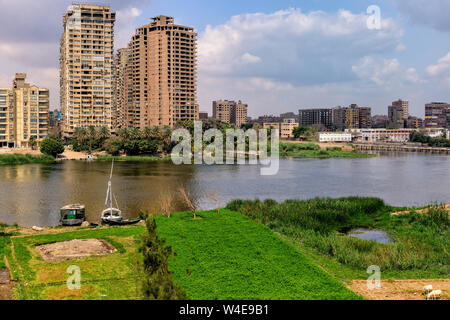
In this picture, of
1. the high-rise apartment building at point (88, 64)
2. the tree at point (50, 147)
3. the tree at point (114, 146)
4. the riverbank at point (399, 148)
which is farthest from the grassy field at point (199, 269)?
the riverbank at point (399, 148)

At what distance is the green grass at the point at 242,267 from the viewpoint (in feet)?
42.9

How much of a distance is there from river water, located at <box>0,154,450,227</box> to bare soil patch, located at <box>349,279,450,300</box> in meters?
17.9

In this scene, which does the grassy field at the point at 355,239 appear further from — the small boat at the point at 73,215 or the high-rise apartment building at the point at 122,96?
the high-rise apartment building at the point at 122,96

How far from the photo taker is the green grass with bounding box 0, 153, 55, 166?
64.4 metres

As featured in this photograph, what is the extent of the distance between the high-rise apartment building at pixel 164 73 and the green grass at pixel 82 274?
8162 cm

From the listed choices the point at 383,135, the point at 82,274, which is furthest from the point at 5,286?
the point at 383,135

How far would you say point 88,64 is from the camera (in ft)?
292

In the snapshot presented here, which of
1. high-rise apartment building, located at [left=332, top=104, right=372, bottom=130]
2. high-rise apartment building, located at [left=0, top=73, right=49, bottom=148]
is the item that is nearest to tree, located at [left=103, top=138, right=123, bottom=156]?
high-rise apartment building, located at [left=0, top=73, right=49, bottom=148]

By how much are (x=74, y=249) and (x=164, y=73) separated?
84.4m

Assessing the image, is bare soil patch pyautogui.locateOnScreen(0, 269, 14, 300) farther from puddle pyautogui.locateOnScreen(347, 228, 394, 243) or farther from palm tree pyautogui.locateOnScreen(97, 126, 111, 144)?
palm tree pyautogui.locateOnScreen(97, 126, 111, 144)

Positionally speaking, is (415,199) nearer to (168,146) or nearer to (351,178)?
(351,178)

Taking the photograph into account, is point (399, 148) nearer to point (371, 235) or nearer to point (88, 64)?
point (88, 64)

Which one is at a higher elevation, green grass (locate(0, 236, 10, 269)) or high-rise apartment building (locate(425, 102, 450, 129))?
high-rise apartment building (locate(425, 102, 450, 129))

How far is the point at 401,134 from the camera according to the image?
151 meters
